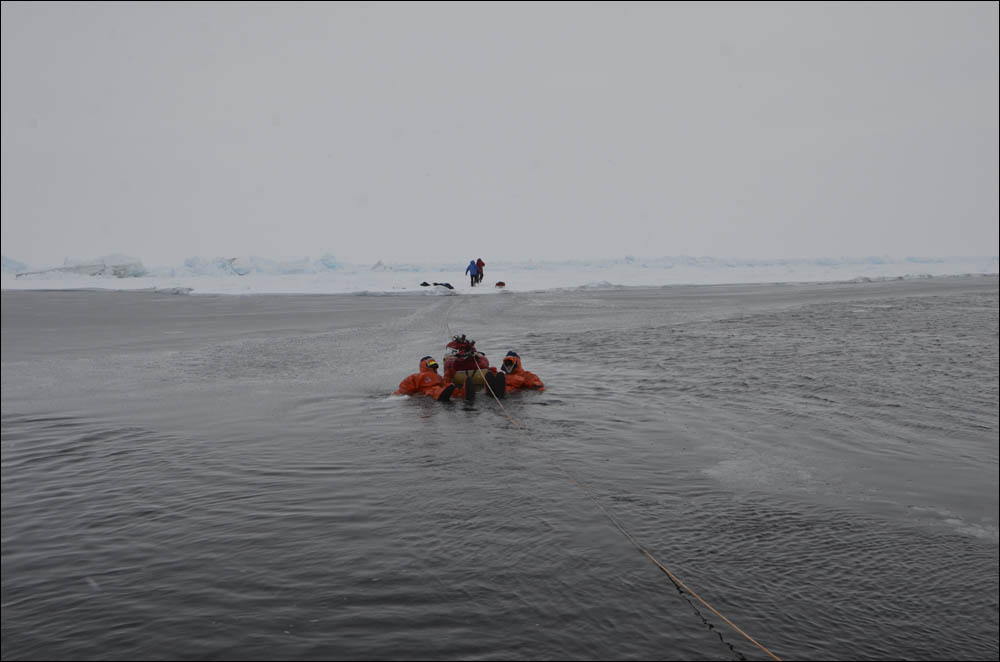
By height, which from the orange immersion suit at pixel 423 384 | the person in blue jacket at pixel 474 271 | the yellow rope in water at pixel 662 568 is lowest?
the yellow rope in water at pixel 662 568

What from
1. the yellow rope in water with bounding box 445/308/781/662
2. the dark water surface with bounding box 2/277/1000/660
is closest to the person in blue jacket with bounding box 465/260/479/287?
the dark water surface with bounding box 2/277/1000/660

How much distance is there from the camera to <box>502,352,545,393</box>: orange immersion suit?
14.4 m

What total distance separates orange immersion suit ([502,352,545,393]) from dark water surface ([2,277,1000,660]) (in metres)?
0.79

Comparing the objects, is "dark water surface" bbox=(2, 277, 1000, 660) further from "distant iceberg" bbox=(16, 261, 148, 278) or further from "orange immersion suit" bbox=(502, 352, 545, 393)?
"distant iceberg" bbox=(16, 261, 148, 278)

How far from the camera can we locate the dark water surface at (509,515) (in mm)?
5078

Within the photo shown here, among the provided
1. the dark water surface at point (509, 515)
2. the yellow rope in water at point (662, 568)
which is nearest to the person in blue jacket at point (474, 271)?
the dark water surface at point (509, 515)

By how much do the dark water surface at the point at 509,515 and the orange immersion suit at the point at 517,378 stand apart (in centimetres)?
79

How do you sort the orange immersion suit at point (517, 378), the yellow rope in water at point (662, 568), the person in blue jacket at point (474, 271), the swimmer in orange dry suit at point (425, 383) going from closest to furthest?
the yellow rope in water at point (662, 568)
the swimmer in orange dry suit at point (425, 383)
the orange immersion suit at point (517, 378)
the person in blue jacket at point (474, 271)

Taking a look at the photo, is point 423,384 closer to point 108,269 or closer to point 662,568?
A: point 662,568

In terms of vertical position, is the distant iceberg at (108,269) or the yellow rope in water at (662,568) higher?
the distant iceberg at (108,269)

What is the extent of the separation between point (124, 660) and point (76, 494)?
4.00 meters

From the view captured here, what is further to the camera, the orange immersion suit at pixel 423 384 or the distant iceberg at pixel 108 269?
the distant iceberg at pixel 108 269

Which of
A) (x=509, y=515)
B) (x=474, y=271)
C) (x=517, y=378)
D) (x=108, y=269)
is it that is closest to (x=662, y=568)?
(x=509, y=515)

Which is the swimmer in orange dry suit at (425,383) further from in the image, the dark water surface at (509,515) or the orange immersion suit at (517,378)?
the orange immersion suit at (517,378)
